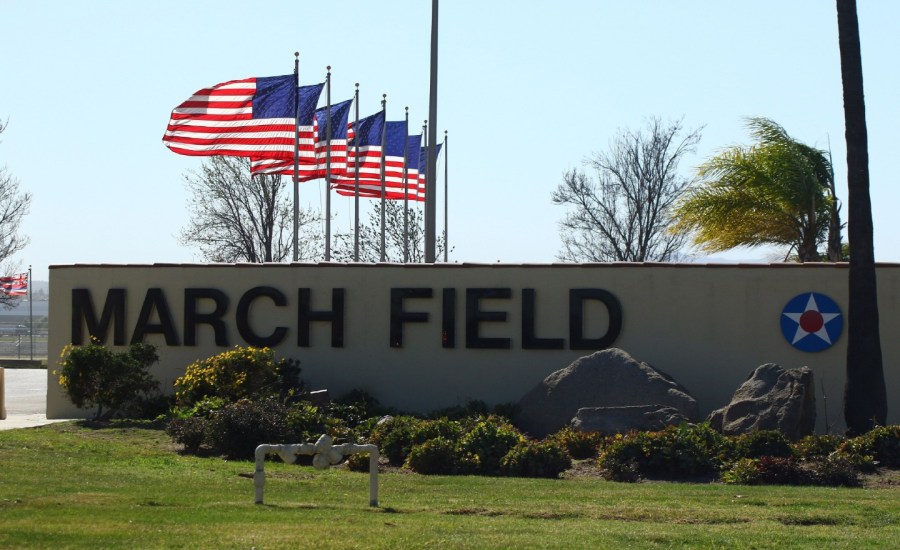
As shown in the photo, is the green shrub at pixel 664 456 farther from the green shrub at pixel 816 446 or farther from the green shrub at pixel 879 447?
the green shrub at pixel 879 447

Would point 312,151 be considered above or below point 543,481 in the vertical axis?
above

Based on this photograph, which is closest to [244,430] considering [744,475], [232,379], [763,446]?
[232,379]

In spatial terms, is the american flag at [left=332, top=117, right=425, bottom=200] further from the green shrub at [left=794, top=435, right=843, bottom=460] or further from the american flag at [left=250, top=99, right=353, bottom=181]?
the green shrub at [left=794, top=435, right=843, bottom=460]

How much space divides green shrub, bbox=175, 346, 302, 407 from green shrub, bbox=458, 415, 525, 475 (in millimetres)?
5191

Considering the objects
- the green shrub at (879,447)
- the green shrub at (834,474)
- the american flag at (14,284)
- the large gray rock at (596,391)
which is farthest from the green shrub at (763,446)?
the american flag at (14,284)

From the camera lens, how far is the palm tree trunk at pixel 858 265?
16.5 metres

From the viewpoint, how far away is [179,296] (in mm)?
22047

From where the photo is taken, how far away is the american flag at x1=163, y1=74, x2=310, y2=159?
24.1m

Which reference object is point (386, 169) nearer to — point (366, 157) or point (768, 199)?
point (366, 157)

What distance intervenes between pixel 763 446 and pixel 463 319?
7065 mm

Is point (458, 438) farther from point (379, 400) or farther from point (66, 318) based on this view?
point (66, 318)

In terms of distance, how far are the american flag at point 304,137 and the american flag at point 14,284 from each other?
26581 mm

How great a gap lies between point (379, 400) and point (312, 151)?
7.58m

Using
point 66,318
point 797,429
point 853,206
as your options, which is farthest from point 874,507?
point 66,318
